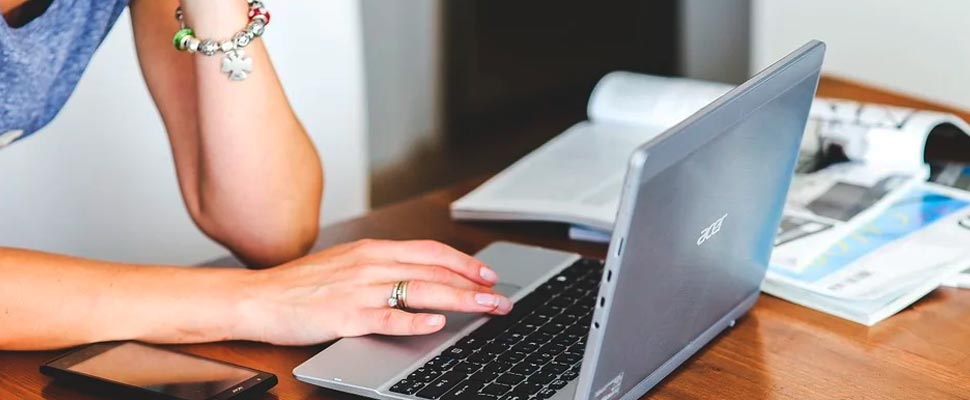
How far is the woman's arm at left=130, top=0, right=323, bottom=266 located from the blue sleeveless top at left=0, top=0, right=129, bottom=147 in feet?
0.19

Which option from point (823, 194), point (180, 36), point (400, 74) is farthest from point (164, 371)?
point (400, 74)

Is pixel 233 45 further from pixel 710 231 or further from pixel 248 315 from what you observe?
pixel 710 231

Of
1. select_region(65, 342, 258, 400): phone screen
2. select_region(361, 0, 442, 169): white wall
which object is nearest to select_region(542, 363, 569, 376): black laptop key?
select_region(65, 342, 258, 400): phone screen

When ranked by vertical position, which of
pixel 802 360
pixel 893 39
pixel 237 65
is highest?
pixel 237 65

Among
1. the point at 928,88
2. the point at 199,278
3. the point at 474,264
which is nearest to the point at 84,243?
the point at 199,278

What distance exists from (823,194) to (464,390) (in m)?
0.56

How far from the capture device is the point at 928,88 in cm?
199

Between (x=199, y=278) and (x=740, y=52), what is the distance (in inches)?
92.0

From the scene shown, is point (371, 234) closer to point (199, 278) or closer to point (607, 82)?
point (199, 278)

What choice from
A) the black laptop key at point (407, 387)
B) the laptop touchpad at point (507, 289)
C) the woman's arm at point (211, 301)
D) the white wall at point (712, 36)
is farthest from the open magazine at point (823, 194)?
the white wall at point (712, 36)

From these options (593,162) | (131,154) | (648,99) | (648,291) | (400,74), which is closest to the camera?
(648,291)

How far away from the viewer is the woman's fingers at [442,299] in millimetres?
1001

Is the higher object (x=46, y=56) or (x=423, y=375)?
(x=46, y=56)

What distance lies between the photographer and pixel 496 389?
0.88 m
